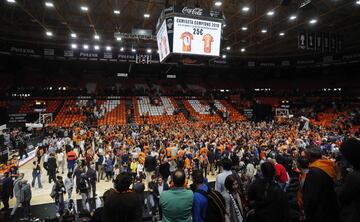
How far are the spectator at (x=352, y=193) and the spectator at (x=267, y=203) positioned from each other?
0.58 metres

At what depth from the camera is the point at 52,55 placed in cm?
2162

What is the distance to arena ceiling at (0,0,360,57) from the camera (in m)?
14.7

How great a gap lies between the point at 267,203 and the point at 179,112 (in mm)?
22932

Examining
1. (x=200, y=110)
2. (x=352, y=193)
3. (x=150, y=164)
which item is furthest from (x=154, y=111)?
(x=352, y=193)

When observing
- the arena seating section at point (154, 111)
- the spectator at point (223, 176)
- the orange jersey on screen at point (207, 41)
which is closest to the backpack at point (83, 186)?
the spectator at point (223, 176)

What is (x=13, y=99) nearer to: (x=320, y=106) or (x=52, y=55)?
(x=52, y=55)

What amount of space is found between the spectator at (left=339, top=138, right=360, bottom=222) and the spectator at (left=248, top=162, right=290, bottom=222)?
58cm

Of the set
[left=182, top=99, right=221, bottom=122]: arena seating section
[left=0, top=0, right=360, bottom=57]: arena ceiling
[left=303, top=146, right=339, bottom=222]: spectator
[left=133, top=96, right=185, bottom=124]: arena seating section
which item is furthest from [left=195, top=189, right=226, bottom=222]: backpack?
[left=182, top=99, right=221, bottom=122]: arena seating section

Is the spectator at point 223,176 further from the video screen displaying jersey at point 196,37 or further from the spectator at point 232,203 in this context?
the video screen displaying jersey at point 196,37

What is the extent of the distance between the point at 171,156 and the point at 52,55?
18.8 m

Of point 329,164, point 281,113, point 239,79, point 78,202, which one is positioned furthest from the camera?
point 239,79

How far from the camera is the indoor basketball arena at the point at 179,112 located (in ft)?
8.91

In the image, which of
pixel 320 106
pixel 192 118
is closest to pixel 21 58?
pixel 192 118

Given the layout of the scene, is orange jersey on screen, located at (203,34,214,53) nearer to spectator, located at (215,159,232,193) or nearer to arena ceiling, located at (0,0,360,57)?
arena ceiling, located at (0,0,360,57)
